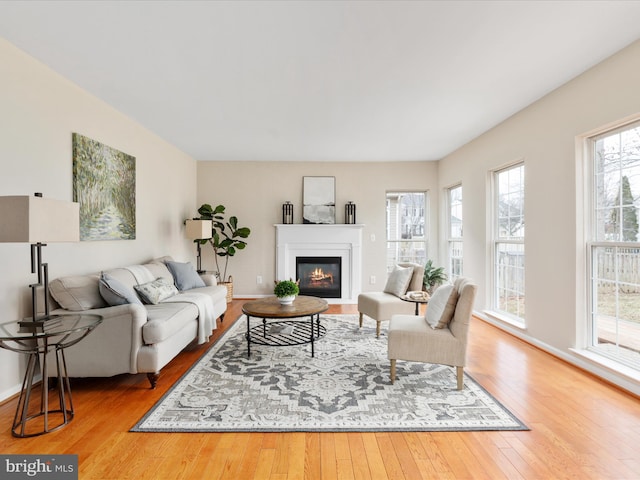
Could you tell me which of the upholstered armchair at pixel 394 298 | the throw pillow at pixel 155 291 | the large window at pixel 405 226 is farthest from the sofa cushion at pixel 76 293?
the large window at pixel 405 226

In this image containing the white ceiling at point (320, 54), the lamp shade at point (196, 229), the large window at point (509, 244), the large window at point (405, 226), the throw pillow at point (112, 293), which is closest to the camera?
the white ceiling at point (320, 54)

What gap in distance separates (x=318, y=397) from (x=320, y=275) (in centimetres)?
401

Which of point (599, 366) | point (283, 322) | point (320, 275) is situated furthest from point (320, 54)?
point (320, 275)

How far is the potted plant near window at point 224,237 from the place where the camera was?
606 cm

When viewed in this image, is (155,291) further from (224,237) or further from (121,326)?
(224,237)

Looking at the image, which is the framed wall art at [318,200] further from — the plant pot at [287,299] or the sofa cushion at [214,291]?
the plant pot at [287,299]

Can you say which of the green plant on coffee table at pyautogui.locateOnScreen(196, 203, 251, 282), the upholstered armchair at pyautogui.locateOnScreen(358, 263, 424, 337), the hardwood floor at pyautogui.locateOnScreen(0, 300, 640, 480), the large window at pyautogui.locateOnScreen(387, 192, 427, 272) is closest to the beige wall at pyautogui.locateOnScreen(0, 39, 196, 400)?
the hardwood floor at pyautogui.locateOnScreen(0, 300, 640, 480)

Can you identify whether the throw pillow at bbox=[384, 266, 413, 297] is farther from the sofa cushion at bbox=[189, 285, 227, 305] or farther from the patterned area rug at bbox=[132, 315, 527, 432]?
the sofa cushion at bbox=[189, 285, 227, 305]

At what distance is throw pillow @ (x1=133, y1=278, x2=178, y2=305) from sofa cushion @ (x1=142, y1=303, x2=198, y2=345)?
0.38 ft

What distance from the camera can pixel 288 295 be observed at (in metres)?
A: 3.78

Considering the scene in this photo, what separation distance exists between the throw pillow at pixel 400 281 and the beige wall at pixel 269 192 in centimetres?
215

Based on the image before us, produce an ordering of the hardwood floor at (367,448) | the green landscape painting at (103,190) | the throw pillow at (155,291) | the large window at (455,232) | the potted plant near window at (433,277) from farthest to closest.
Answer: the potted plant near window at (433,277) → the large window at (455,232) → the throw pillow at (155,291) → the green landscape painting at (103,190) → the hardwood floor at (367,448)

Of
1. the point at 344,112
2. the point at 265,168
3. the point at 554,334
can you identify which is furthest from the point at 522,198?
the point at 265,168

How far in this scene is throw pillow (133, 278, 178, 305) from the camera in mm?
3529
